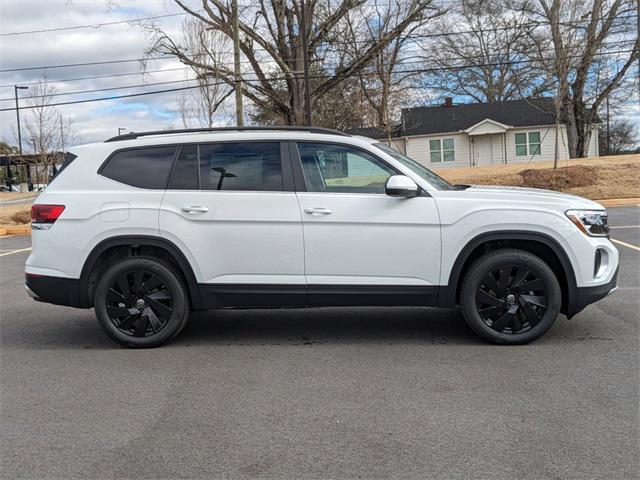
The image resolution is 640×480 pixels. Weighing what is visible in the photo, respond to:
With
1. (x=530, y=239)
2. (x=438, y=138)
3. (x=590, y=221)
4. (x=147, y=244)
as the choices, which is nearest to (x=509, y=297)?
(x=530, y=239)

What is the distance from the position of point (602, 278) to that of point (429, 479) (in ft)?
9.70

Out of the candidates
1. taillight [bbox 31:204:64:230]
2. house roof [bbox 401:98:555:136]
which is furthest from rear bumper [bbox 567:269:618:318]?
house roof [bbox 401:98:555:136]

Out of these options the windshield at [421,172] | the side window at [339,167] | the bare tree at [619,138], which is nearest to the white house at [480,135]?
the bare tree at [619,138]

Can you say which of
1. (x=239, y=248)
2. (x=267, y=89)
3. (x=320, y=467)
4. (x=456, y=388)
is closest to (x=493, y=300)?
(x=456, y=388)

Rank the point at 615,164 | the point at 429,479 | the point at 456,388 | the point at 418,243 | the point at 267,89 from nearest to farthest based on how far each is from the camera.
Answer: the point at 429,479 < the point at 456,388 < the point at 418,243 < the point at 615,164 < the point at 267,89

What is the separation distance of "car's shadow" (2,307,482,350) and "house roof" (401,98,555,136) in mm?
34927

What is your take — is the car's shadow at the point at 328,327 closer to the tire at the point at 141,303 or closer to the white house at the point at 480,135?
the tire at the point at 141,303

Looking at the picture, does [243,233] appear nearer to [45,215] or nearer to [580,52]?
[45,215]

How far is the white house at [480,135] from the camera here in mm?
40875

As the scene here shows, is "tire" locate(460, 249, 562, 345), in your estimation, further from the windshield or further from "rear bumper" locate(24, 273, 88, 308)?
"rear bumper" locate(24, 273, 88, 308)

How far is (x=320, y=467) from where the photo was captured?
327cm

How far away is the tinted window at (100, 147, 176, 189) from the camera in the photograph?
5.57 metres

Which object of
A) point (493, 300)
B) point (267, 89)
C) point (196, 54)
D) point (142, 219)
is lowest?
point (493, 300)

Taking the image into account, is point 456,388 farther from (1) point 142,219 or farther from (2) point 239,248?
(1) point 142,219
